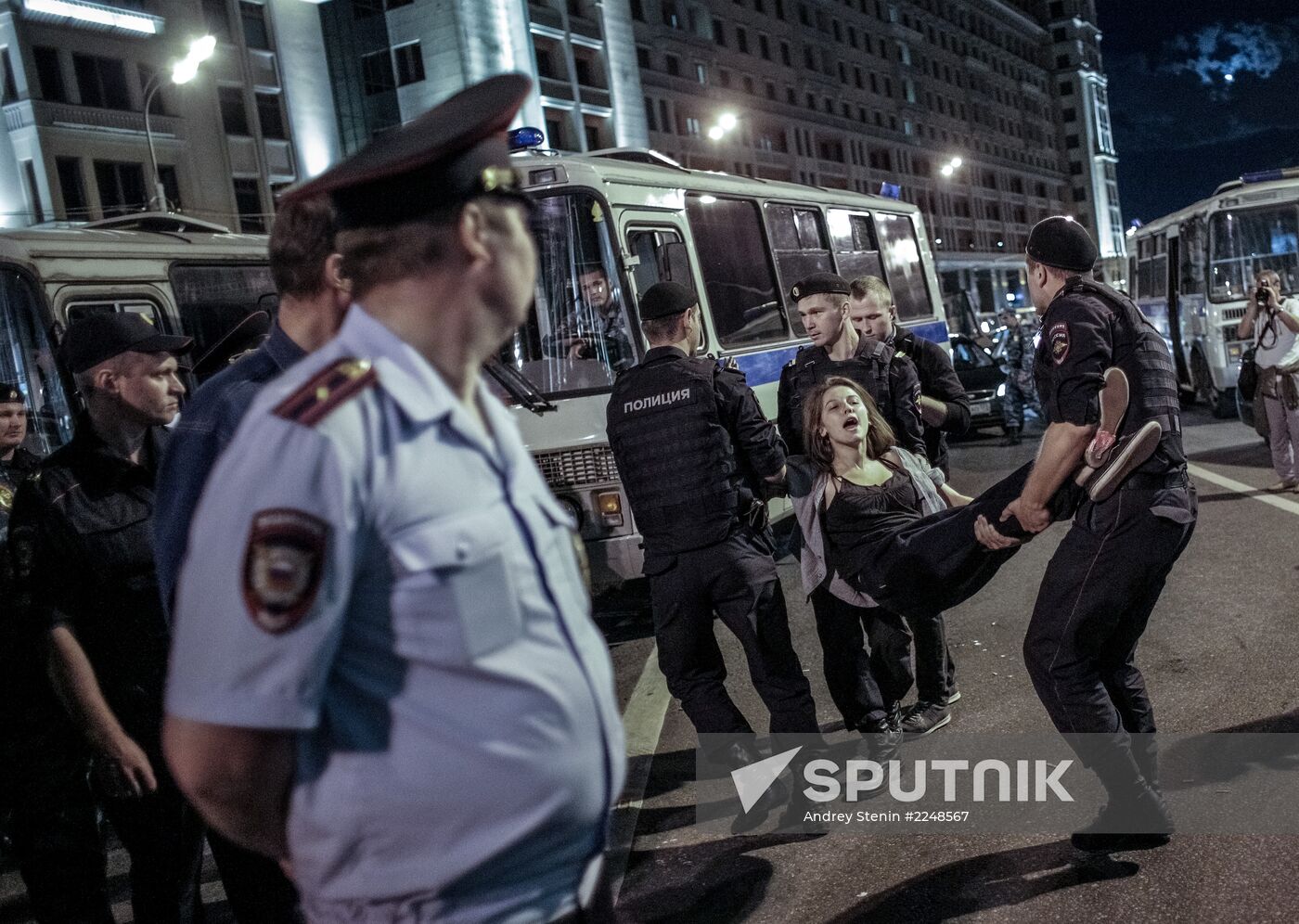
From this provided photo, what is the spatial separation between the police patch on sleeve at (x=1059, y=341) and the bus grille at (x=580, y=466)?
4.59m

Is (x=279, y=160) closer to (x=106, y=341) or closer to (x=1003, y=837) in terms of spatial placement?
(x=106, y=341)

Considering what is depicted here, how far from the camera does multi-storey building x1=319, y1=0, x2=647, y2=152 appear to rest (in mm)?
48406

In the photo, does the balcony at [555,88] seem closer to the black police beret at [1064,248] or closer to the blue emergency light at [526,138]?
the blue emergency light at [526,138]

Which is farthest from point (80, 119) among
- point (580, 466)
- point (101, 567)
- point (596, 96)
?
point (101, 567)

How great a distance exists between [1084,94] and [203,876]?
129184mm

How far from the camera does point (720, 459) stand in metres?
4.95

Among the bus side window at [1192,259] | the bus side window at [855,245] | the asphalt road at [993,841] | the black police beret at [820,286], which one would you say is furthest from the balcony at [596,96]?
the black police beret at [820,286]

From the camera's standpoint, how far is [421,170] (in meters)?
1.57

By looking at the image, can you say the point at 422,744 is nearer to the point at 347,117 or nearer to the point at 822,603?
the point at 822,603

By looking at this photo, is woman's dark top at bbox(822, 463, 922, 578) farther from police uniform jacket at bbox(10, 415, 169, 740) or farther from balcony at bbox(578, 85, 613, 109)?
balcony at bbox(578, 85, 613, 109)

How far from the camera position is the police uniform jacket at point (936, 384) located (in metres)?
6.35

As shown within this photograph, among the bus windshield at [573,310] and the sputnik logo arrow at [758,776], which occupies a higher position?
the bus windshield at [573,310]

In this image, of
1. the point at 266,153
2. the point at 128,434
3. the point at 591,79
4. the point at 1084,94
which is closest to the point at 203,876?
the point at 128,434

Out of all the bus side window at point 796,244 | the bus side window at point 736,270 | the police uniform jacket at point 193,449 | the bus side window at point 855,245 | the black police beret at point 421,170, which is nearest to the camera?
the black police beret at point 421,170
